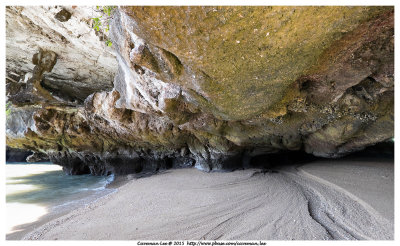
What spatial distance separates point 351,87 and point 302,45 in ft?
5.07

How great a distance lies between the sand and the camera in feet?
9.68

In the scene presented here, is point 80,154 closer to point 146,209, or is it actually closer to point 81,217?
point 81,217

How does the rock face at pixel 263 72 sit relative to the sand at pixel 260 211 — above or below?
above

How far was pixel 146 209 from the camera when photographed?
169 inches

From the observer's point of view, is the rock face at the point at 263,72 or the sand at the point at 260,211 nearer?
the rock face at the point at 263,72

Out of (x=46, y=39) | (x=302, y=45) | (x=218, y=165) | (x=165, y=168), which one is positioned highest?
(x=46, y=39)

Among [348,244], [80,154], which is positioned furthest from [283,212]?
[80,154]

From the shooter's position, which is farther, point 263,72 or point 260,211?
point 260,211

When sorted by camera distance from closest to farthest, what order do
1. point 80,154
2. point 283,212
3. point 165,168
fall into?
1. point 283,212
2. point 165,168
3. point 80,154

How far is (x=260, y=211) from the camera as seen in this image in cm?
367

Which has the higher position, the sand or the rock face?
the rock face

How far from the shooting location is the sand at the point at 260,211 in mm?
2951

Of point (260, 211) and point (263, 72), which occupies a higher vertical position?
point (263, 72)

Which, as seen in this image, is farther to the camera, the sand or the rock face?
the sand
